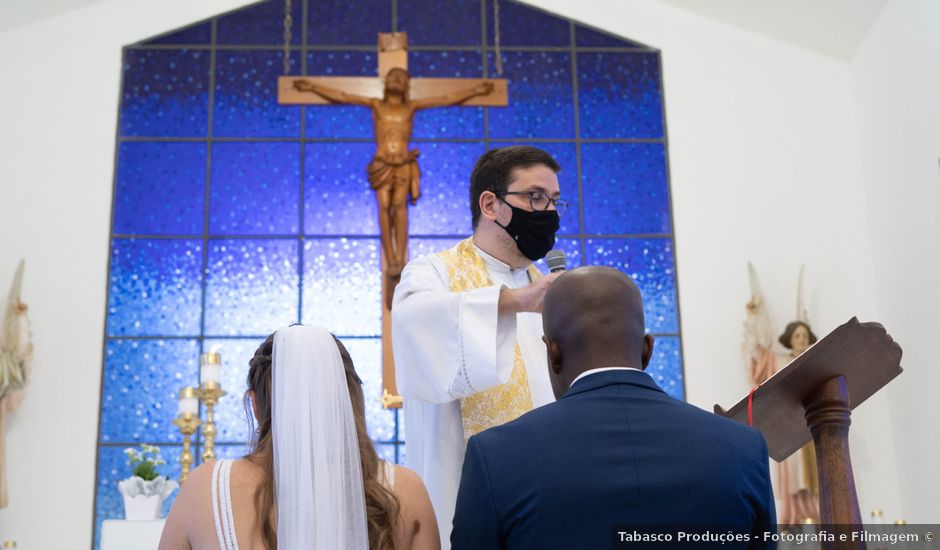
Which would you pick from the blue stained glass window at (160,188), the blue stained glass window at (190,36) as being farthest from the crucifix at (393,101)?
the blue stained glass window at (190,36)

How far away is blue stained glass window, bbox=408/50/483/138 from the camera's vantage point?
333 inches

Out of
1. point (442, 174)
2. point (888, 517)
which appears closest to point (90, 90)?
point (442, 174)

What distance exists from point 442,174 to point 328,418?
5.72 metres

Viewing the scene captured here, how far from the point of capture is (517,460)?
83.7 inches

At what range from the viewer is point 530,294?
3.17m

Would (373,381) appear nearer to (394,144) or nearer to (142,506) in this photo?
(394,144)

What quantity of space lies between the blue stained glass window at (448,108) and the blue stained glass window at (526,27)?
29cm

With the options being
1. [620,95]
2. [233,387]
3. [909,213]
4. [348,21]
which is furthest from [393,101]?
[909,213]

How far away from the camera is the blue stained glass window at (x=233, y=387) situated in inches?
302

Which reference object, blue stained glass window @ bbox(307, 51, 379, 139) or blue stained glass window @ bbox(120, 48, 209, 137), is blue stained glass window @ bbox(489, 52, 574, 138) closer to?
blue stained glass window @ bbox(307, 51, 379, 139)

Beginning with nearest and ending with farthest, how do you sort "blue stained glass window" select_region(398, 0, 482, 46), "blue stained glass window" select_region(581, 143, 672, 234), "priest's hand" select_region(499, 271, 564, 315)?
"priest's hand" select_region(499, 271, 564, 315) < "blue stained glass window" select_region(581, 143, 672, 234) < "blue stained glass window" select_region(398, 0, 482, 46)

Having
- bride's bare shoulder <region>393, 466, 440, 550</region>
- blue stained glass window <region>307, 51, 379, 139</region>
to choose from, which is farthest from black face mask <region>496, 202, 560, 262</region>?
blue stained glass window <region>307, 51, 379, 139</region>

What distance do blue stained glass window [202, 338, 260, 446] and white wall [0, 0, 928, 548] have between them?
866 mm

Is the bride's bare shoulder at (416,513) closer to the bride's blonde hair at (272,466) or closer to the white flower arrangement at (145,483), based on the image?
the bride's blonde hair at (272,466)
